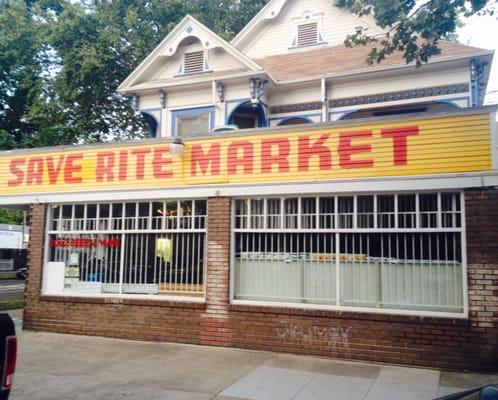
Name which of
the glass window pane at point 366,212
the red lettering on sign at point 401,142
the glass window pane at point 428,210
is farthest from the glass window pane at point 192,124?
the glass window pane at point 428,210

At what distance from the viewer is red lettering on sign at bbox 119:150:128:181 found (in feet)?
33.8

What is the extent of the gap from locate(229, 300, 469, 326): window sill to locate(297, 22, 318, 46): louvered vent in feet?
30.2

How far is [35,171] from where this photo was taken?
1110cm

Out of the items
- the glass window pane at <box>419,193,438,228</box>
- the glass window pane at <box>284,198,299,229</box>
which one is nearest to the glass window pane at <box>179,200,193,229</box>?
the glass window pane at <box>284,198,299,229</box>

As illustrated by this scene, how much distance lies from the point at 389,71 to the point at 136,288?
26.2ft

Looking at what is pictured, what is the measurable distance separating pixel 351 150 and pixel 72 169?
19.6 feet

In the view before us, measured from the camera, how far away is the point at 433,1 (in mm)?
8406

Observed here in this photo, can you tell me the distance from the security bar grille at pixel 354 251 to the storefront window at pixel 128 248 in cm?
96

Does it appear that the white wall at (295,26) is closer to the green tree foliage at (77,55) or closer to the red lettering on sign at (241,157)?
the green tree foliage at (77,55)

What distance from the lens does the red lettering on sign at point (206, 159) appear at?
9641mm

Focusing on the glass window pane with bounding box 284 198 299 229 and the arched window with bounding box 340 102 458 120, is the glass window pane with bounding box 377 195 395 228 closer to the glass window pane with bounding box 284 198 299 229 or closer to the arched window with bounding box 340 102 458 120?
the glass window pane with bounding box 284 198 299 229

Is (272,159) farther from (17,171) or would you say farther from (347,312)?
(17,171)

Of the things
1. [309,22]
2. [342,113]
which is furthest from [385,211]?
[309,22]

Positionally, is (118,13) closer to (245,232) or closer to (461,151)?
(245,232)
